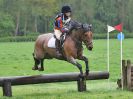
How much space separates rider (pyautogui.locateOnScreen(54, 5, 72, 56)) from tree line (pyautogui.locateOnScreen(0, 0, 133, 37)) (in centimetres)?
8320

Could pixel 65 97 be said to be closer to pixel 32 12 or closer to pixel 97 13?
pixel 32 12

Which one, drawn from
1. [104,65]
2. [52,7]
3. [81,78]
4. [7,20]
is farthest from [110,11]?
[81,78]

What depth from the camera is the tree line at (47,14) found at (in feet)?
324

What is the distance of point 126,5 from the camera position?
10444 cm

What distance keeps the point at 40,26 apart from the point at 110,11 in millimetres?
17569

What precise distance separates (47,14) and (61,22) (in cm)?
8395

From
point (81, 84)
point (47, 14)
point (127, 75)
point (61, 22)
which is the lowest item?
point (47, 14)

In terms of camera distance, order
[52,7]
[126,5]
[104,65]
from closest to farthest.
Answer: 1. [104,65]
2. [52,7]
3. [126,5]

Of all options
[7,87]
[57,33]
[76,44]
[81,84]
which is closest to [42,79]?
[7,87]

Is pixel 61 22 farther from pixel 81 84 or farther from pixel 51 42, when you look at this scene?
pixel 81 84

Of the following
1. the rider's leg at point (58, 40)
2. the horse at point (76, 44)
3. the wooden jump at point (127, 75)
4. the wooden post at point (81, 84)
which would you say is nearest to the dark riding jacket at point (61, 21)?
the rider's leg at point (58, 40)

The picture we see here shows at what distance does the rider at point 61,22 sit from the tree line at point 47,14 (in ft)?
273

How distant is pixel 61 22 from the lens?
40.6ft

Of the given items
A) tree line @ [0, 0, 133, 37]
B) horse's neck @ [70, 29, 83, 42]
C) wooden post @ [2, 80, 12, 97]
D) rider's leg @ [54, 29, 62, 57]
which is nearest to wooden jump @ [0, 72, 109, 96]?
wooden post @ [2, 80, 12, 97]
